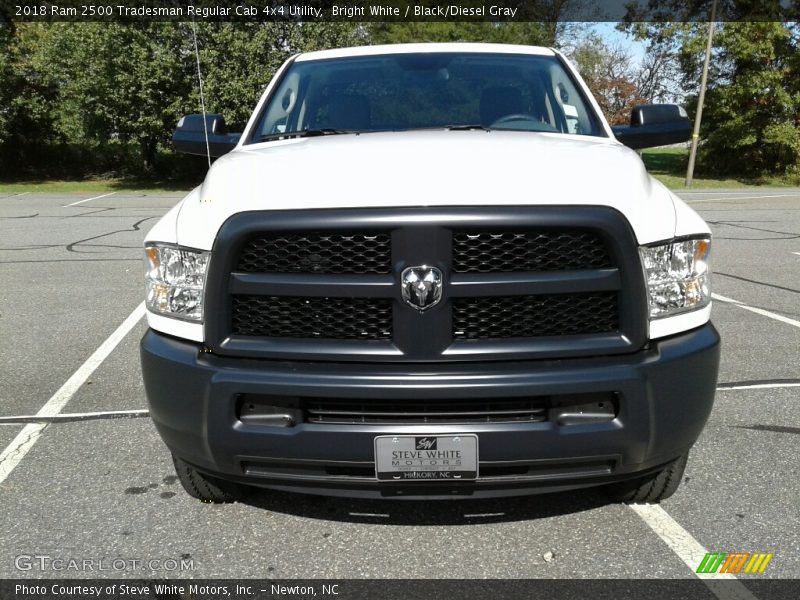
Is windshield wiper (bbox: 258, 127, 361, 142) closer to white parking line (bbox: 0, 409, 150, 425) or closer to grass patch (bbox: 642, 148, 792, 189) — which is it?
white parking line (bbox: 0, 409, 150, 425)

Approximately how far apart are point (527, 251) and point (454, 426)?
0.60 m

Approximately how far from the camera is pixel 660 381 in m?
2.34

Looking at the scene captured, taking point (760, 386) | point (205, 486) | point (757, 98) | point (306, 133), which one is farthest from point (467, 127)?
point (757, 98)

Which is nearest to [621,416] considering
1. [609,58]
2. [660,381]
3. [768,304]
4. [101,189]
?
[660,381]

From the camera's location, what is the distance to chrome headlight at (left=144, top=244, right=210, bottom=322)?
2492mm

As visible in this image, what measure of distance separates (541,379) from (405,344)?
44cm

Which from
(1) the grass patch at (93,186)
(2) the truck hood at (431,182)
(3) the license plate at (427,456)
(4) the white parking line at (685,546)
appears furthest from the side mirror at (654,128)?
(1) the grass patch at (93,186)

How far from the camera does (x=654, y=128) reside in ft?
12.9

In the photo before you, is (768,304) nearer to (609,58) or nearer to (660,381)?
(660,381)

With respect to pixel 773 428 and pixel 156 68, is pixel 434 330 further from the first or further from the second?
pixel 156 68

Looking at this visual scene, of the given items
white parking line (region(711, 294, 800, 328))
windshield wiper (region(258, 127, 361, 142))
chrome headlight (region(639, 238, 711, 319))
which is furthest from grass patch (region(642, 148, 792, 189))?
chrome headlight (region(639, 238, 711, 319))

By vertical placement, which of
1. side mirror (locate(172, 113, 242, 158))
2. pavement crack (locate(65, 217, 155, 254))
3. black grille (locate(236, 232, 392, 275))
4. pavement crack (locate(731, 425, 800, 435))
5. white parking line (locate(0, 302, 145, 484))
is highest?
side mirror (locate(172, 113, 242, 158))

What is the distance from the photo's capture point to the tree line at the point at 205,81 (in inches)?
867

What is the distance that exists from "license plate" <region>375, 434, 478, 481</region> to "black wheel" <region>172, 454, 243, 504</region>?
0.88m
